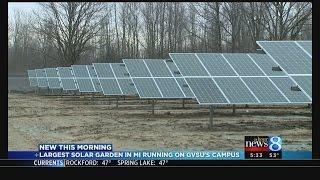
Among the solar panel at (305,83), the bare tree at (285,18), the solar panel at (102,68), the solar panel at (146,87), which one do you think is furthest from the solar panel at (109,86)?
the bare tree at (285,18)

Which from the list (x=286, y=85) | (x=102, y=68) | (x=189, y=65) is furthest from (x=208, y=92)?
(x=102, y=68)

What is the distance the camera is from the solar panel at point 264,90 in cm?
865

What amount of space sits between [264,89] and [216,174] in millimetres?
3855

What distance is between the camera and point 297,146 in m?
5.81

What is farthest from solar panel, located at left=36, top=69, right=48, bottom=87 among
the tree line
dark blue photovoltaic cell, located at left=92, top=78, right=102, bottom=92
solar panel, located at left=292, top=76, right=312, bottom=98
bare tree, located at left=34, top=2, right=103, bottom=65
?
dark blue photovoltaic cell, located at left=92, top=78, right=102, bottom=92

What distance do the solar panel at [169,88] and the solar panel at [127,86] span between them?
2.87 ft

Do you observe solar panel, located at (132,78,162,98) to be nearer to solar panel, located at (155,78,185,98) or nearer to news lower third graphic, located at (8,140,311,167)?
solar panel, located at (155,78,185,98)

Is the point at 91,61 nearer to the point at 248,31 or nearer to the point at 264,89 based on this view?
the point at 248,31

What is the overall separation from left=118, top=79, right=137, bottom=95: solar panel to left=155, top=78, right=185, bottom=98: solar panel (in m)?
0.88

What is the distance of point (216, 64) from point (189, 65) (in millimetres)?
1179

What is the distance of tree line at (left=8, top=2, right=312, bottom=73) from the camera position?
20.4 ft

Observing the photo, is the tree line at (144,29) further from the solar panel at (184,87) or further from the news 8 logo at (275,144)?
the solar panel at (184,87)

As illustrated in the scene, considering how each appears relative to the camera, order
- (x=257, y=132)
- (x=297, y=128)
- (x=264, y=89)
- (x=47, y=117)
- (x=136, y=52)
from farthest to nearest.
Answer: (x=264, y=89) < (x=47, y=117) < (x=136, y=52) < (x=297, y=128) < (x=257, y=132)

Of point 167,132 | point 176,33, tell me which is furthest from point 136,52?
point 167,132
